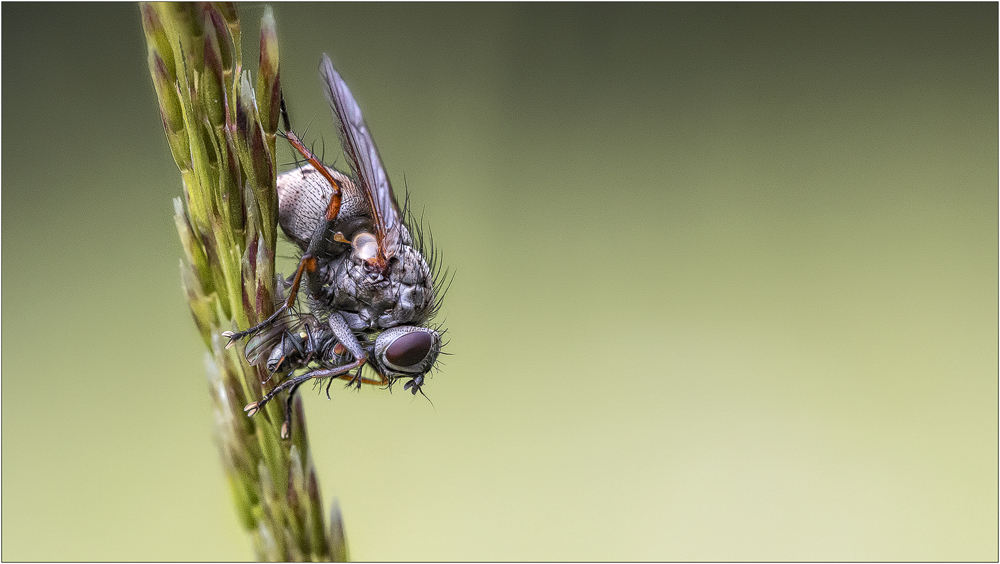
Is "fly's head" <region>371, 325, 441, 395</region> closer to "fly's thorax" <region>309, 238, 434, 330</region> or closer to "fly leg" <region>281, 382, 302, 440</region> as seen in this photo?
"fly's thorax" <region>309, 238, 434, 330</region>

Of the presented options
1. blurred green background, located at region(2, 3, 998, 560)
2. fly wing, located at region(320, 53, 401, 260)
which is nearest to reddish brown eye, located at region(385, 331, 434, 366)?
fly wing, located at region(320, 53, 401, 260)

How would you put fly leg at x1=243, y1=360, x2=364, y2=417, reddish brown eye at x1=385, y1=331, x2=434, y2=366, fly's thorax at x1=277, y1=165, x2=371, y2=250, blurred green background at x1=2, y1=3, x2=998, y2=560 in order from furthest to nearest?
blurred green background at x1=2, y1=3, x2=998, y2=560 < fly's thorax at x1=277, y1=165, x2=371, y2=250 < reddish brown eye at x1=385, y1=331, x2=434, y2=366 < fly leg at x1=243, y1=360, x2=364, y2=417

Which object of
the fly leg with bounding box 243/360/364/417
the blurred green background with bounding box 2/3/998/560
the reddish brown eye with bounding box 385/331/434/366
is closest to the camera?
the fly leg with bounding box 243/360/364/417

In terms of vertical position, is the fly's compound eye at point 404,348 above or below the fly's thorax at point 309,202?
below

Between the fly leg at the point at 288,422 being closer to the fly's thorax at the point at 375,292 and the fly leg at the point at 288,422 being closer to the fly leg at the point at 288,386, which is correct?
the fly leg at the point at 288,386

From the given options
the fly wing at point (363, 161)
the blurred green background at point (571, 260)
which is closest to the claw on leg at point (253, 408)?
the fly wing at point (363, 161)

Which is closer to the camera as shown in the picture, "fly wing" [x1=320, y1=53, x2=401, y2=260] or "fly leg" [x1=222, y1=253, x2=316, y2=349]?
"fly leg" [x1=222, y1=253, x2=316, y2=349]

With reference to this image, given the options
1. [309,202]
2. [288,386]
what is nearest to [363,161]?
[309,202]
